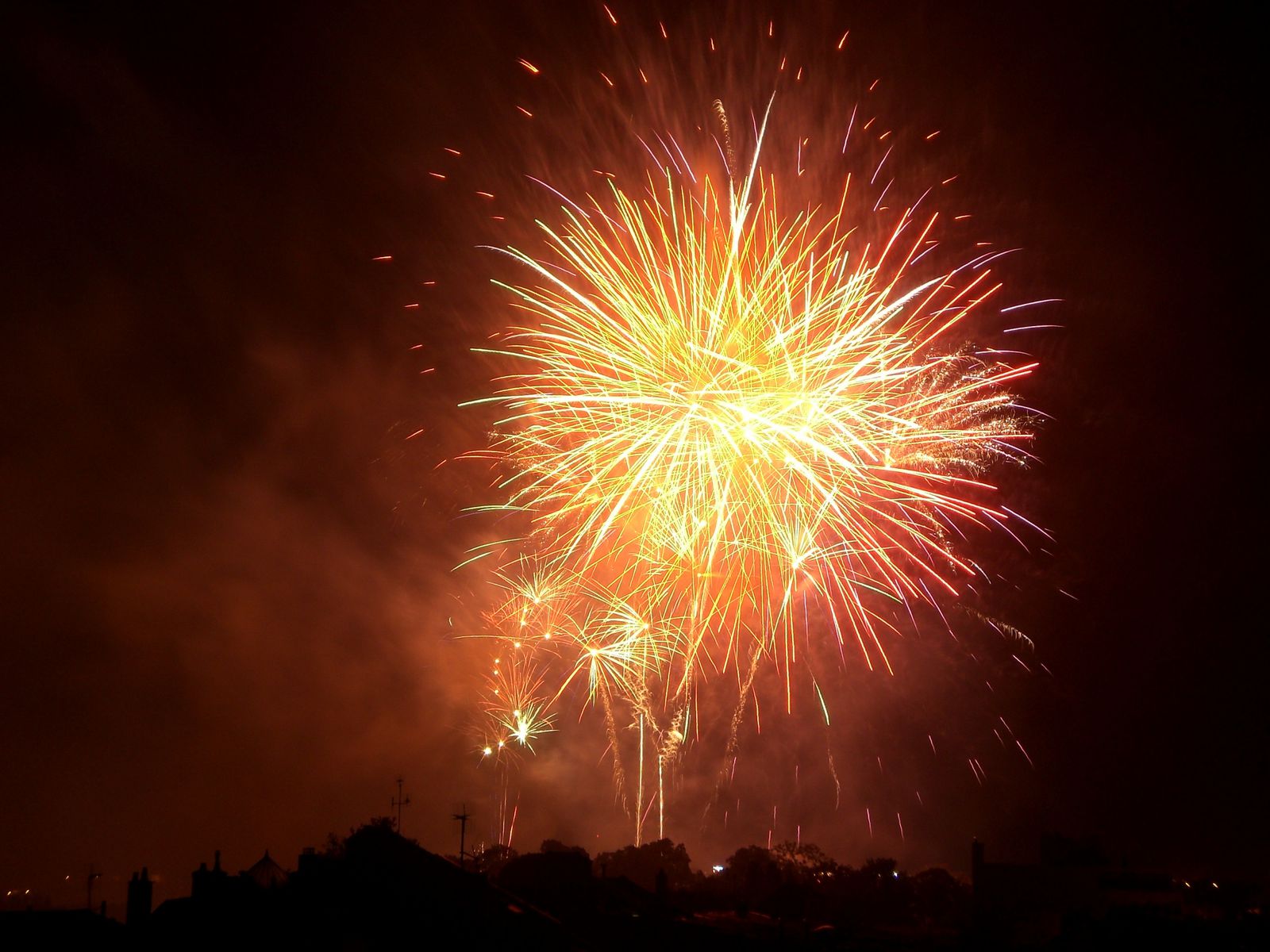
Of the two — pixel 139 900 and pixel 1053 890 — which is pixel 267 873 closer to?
pixel 139 900

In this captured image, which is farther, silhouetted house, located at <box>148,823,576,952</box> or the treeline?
the treeline

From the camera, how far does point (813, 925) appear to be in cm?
4453

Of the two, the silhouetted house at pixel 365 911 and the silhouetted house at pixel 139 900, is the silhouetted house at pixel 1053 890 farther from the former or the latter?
the silhouetted house at pixel 139 900

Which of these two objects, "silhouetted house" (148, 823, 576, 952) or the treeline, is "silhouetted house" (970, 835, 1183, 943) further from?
"silhouetted house" (148, 823, 576, 952)

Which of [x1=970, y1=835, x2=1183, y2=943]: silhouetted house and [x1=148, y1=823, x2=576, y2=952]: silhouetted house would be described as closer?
[x1=148, y1=823, x2=576, y2=952]: silhouetted house

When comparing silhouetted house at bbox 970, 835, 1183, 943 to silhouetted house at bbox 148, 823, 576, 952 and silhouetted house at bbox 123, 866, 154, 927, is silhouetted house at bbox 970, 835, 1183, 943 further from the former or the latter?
silhouetted house at bbox 123, 866, 154, 927

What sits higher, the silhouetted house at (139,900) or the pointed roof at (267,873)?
the pointed roof at (267,873)

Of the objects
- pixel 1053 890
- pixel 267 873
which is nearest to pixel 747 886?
pixel 1053 890

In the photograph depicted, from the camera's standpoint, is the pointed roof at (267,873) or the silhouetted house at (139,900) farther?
the pointed roof at (267,873)

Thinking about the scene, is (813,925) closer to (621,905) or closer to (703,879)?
(621,905)

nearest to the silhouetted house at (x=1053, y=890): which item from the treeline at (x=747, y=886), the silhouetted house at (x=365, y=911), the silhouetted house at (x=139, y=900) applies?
the treeline at (x=747, y=886)

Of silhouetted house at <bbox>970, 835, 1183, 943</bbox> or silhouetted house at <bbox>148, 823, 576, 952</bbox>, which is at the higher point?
silhouetted house at <bbox>970, 835, 1183, 943</bbox>

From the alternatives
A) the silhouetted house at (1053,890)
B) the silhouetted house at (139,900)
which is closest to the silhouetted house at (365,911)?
the silhouetted house at (139,900)

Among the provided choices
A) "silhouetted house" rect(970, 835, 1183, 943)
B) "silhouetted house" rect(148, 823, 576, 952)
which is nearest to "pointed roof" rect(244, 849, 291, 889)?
"silhouetted house" rect(148, 823, 576, 952)
